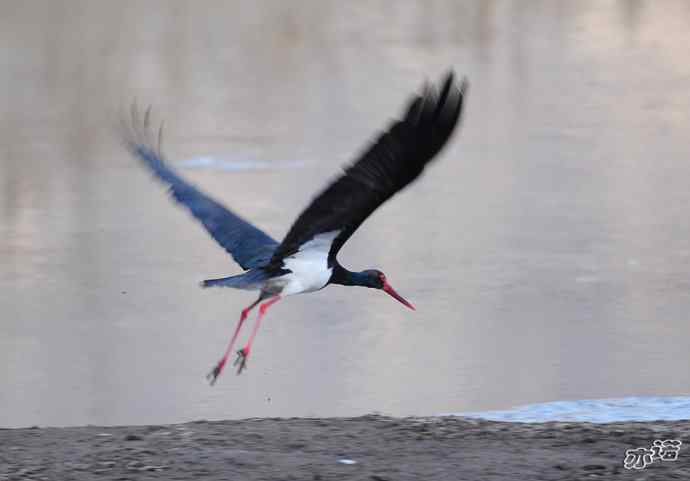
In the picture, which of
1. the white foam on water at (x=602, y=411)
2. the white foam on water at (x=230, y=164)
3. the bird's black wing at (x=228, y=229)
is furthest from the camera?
the white foam on water at (x=230, y=164)

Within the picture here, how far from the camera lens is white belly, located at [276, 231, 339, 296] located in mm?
5285

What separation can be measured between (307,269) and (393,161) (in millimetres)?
1056

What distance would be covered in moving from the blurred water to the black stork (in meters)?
0.47

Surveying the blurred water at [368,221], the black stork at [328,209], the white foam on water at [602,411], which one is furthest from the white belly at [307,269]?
the white foam on water at [602,411]

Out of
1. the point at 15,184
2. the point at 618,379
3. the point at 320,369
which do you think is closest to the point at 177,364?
the point at 320,369

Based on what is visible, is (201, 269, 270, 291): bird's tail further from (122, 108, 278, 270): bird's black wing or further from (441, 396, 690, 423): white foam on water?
(441, 396, 690, 423): white foam on water

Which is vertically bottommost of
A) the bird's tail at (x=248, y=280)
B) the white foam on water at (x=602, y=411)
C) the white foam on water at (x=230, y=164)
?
the white foam on water at (x=602, y=411)

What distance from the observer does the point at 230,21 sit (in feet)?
50.1

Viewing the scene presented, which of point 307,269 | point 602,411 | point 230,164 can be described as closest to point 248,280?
point 307,269

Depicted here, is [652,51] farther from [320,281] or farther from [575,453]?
[575,453]

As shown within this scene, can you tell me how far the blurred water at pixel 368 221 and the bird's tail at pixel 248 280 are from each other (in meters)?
0.49

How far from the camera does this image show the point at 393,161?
174 inches

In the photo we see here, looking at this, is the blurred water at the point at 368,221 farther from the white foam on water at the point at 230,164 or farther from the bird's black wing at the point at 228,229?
the bird's black wing at the point at 228,229

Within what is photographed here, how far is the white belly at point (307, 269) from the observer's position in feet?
17.3
